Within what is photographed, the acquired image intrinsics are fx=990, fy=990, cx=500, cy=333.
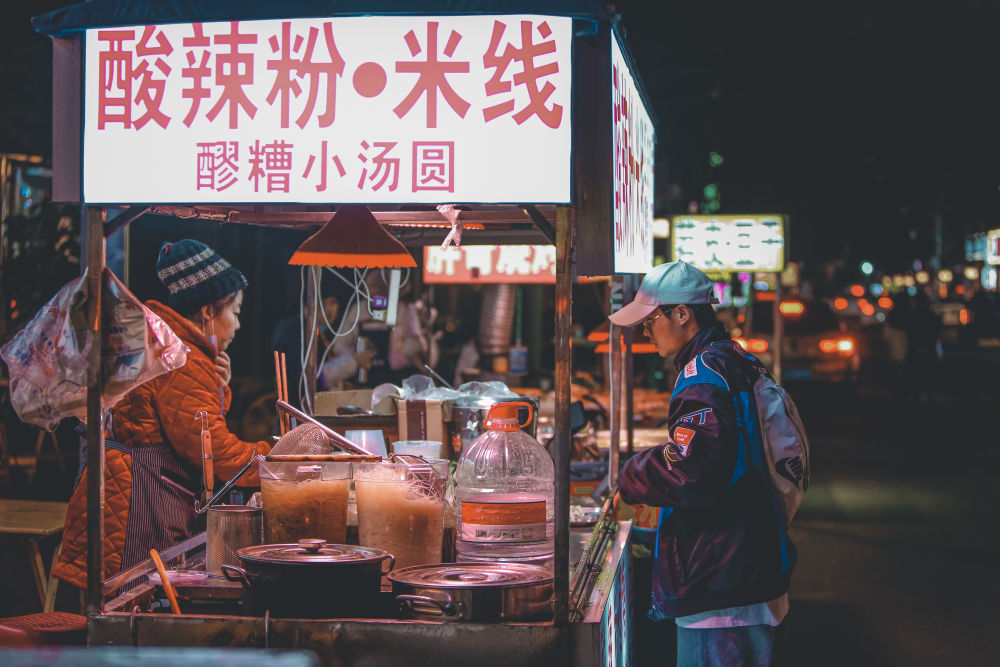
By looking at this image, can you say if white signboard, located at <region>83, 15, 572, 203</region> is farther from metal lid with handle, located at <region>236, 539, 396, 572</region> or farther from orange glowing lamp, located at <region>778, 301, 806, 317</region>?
orange glowing lamp, located at <region>778, 301, 806, 317</region>

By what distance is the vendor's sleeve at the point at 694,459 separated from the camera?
355 cm

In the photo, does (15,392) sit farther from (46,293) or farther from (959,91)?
(959,91)

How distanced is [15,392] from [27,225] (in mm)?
8231

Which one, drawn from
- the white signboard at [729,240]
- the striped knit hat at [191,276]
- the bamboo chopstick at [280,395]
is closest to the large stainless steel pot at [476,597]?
the striped knit hat at [191,276]

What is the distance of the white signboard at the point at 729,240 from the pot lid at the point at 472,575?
10469 mm

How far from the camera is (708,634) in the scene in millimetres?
3748

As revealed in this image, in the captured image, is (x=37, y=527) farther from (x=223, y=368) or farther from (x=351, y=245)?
(x=351, y=245)

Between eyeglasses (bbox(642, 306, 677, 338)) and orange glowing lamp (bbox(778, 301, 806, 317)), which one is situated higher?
orange glowing lamp (bbox(778, 301, 806, 317))

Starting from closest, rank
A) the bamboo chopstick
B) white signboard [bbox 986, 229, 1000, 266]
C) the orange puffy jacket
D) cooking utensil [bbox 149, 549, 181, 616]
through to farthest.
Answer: cooking utensil [bbox 149, 549, 181, 616]
the orange puffy jacket
the bamboo chopstick
white signboard [bbox 986, 229, 1000, 266]

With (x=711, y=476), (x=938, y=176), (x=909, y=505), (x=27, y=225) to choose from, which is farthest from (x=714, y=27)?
(x=938, y=176)

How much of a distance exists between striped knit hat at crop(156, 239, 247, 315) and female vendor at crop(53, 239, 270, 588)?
6.8 inches

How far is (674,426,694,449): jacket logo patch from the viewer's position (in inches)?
140

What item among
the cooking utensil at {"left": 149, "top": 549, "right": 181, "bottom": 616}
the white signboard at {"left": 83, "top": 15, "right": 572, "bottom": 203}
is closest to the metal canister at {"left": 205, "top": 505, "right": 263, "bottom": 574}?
the cooking utensil at {"left": 149, "top": 549, "right": 181, "bottom": 616}

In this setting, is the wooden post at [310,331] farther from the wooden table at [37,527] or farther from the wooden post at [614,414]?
the wooden post at [614,414]
